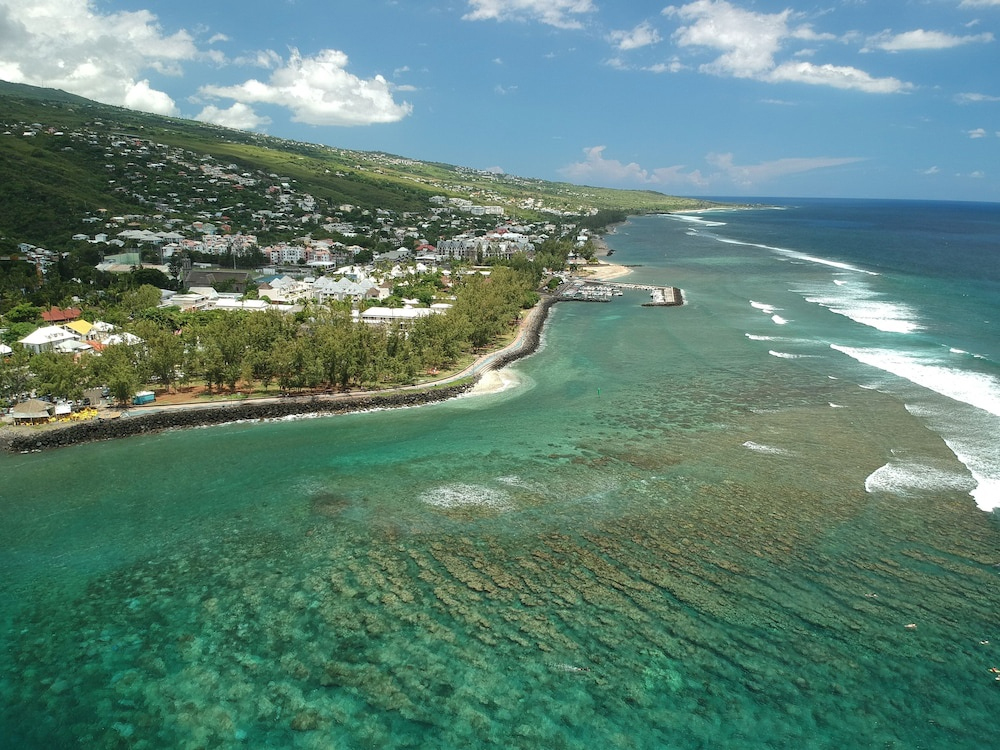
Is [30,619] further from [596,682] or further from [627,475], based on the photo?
[627,475]

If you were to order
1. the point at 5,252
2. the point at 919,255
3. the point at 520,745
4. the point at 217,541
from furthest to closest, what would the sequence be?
the point at 919,255, the point at 5,252, the point at 217,541, the point at 520,745

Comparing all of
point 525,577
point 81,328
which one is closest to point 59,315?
point 81,328

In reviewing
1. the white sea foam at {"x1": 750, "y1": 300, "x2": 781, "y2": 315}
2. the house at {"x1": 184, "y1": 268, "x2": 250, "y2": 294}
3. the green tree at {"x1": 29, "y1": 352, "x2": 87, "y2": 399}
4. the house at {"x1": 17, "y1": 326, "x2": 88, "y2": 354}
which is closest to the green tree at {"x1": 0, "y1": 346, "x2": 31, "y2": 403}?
the green tree at {"x1": 29, "y1": 352, "x2": 87, "y2": 399}

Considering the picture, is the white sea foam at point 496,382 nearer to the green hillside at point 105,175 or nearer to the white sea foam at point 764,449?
the white sea foam at point 764,449

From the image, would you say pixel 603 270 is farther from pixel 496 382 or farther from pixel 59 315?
pixel 59 315

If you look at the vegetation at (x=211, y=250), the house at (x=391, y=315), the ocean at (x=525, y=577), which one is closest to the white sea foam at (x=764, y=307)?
the vegetation at (x=211, y=250)

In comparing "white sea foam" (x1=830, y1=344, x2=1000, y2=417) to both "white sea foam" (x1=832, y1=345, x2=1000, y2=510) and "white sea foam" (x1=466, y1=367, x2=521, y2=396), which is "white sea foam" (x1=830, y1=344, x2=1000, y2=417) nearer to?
"white sea foam" (x1=832, y1=345, x2=1000, y2=510)

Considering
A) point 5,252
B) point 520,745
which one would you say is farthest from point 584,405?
point 5,252
